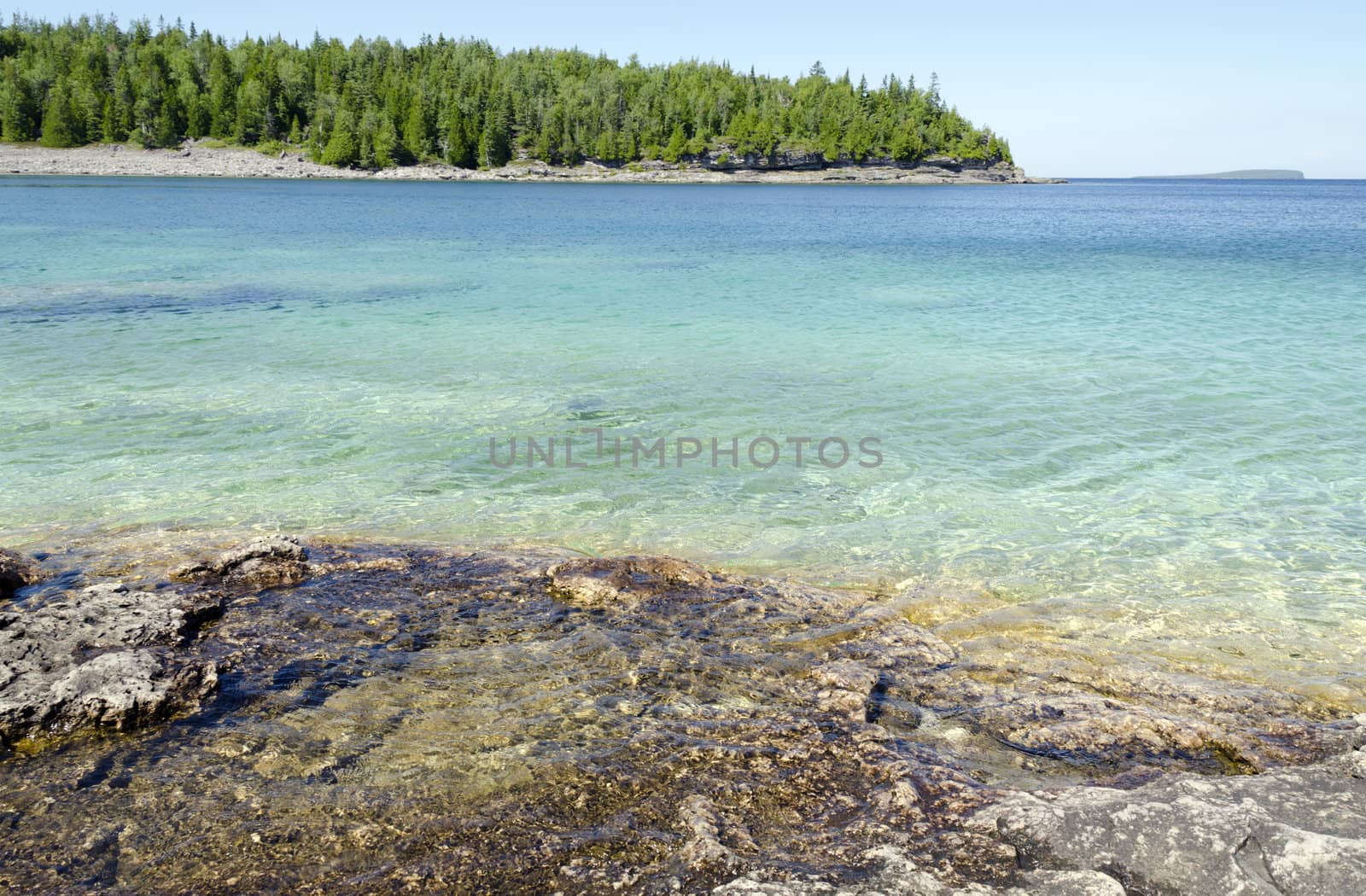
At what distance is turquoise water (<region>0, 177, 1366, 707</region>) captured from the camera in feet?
28.2

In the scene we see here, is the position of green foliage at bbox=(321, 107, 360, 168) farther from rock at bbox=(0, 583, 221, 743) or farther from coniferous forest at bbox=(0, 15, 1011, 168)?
rock at bbox=(0, 583, 221, 743)

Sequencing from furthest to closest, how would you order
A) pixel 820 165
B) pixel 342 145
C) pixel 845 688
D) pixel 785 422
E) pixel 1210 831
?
pixel 820 165
pixel 342 145
pixel 785 422
pixel 845 688
pixel 1210 831

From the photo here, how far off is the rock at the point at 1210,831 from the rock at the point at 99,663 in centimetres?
475

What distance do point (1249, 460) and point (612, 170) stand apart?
6199 inches

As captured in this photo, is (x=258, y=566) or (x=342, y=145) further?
(x=342, y=145)

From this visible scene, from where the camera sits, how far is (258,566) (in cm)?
757

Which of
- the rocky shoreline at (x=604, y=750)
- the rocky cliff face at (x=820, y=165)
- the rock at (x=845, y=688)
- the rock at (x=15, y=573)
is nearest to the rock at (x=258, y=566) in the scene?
the rocky shoreline at (x=604, y=750)

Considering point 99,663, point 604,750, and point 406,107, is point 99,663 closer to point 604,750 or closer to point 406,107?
point 604,750

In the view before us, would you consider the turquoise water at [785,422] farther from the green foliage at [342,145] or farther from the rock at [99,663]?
the green foliage at [342,145]

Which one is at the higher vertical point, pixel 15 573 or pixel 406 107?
pixel 406 107

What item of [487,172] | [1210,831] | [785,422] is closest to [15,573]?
[1210,831]

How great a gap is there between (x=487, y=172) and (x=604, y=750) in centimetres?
15898

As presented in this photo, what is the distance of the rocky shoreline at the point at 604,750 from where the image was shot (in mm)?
4004

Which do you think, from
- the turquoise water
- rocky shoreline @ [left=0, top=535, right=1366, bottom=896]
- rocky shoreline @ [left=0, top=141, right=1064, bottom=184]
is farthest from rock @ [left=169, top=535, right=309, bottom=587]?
rocky shoreline @ [left=0, top=141, right=1064, bottom=184]
